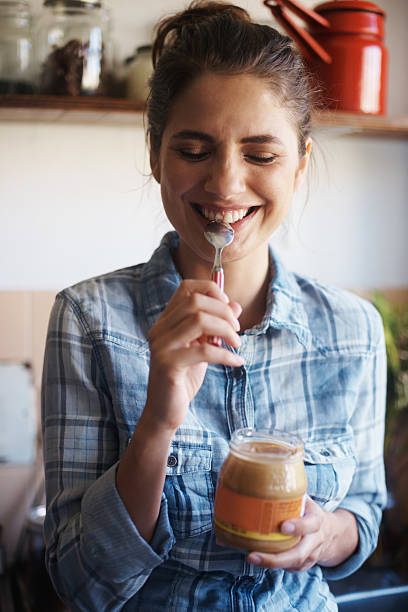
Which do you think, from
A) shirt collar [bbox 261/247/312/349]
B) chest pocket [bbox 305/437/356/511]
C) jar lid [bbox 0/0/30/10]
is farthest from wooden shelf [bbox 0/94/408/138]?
chest pocket [bbox 305/437/356/511]

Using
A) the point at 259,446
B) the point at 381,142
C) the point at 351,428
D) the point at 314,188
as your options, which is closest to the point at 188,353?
the point at 259,446

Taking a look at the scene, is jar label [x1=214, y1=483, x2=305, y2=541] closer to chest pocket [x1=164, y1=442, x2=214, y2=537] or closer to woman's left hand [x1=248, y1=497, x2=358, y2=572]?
woman's left hand [x1=248, y1=497, x2=358, y2=572]

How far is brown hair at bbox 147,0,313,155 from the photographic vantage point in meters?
1.06

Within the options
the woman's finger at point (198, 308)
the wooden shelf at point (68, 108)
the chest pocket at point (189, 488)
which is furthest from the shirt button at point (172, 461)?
the wooden shelf at point (68, 108)

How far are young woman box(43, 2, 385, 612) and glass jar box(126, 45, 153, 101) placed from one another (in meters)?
0.63

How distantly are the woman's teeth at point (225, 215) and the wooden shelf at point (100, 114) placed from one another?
661mm

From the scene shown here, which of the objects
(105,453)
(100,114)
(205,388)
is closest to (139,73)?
(100,114)

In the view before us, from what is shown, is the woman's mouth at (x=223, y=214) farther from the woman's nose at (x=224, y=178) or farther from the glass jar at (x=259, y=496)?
the glass jar at (x=259, y=496)

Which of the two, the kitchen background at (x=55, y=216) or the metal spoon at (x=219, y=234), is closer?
the metal spoon at (x=219, y=234)

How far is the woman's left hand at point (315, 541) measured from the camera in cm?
83

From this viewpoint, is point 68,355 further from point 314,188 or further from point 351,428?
point 314,188

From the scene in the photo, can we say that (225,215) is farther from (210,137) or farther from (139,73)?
(139,73)

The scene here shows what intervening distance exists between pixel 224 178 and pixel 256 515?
1.54 ft

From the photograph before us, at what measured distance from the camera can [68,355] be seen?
1.03 metres
